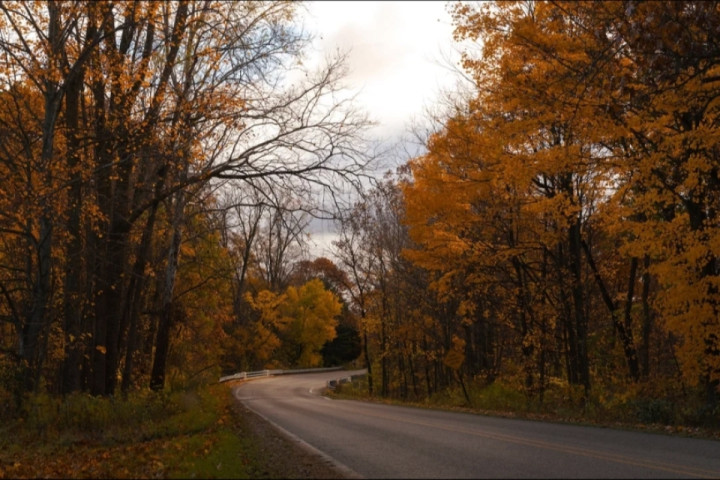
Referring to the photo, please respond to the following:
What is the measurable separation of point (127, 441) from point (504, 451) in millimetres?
7648

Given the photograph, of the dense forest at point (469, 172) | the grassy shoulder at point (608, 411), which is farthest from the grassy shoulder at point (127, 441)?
the grassy shoulder at point (608, 411)

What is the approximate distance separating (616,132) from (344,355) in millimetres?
66480

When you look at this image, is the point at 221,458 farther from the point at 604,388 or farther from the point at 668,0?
the point at 604,388

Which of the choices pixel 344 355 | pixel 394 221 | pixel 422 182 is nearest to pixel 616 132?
pixel 422 182

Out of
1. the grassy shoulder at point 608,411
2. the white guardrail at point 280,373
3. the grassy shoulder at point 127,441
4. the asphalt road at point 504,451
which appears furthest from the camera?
the white guardrail at point 280,373

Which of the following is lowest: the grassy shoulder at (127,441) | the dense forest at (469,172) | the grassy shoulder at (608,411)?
the grassy shoulder at (608,411)

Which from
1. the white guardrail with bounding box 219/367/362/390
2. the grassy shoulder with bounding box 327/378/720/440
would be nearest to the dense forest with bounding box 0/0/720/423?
the grassy shoulder with bounding box 327/378/720/440

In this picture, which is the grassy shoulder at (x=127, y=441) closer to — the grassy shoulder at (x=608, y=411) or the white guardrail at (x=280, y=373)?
the grassy shoulder at (x=608, y=411)

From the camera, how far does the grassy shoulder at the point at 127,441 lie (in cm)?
838

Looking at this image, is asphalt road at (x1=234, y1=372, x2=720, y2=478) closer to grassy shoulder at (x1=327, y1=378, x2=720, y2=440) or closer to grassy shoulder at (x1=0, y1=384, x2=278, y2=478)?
grassy shoulder at (x1=327, y1=378, x2=720, y2=440)

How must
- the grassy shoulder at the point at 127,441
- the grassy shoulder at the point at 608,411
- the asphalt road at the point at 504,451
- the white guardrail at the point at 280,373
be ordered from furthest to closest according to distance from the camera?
the white guardrail at the point at 280,373, the grassy shoulder at the point at 608,411, the grassy shoulder at the point at 127,441, the asphalt road at the point at 504,451

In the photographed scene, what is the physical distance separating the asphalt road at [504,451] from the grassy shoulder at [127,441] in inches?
59.0

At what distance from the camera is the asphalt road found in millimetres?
7227

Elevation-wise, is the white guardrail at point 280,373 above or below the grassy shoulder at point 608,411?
below
